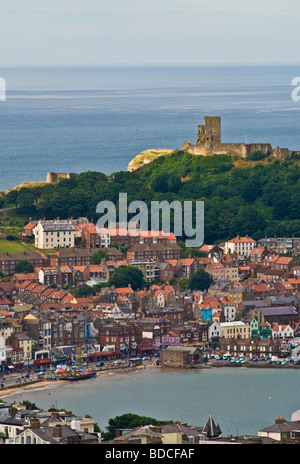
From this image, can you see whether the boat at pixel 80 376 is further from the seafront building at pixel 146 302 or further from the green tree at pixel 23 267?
the green tree at pixel 23 267

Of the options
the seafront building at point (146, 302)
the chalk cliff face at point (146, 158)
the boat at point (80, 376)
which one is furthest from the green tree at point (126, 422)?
the chalk cliff face at point (146, 158)

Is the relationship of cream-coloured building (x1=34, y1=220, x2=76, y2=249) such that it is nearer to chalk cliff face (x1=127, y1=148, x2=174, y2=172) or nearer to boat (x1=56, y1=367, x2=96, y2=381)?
chalk cliff face (x1=127, y1=148, x2=174, y2=172)

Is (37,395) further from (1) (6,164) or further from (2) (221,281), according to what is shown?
(1) (6,164)

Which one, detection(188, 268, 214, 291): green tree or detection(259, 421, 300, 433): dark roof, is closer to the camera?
detection(259, 421, 300, 433): dark roof

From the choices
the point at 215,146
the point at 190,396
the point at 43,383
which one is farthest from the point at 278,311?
the point at 215,146

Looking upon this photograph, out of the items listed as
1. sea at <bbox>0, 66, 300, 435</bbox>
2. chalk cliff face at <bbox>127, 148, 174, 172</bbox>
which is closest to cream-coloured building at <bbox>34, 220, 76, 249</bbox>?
chalk cliff face at <bbox>127, 148, 174, 172</bbox>

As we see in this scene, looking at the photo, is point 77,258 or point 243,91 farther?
point 243,91
